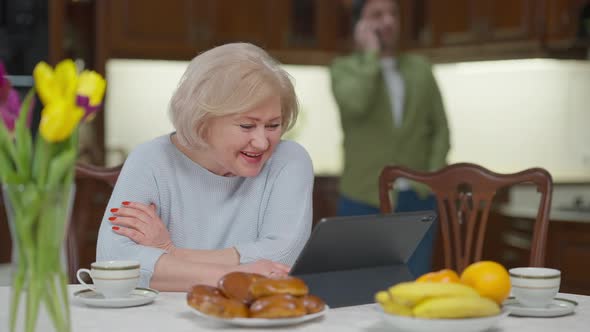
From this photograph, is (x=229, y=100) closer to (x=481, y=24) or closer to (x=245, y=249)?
(x=245, y=249)

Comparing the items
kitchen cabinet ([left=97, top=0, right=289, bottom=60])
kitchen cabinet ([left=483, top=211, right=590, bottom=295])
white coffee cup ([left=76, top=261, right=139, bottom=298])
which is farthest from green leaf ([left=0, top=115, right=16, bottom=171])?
kitchen cabinet ([left=97, top=0, right=289, bottom=60])

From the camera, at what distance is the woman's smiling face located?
6.01ft

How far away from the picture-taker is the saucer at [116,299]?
4.77ft

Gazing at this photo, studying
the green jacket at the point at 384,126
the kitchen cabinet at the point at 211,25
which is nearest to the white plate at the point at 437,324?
the green jacket at the point at 384,126

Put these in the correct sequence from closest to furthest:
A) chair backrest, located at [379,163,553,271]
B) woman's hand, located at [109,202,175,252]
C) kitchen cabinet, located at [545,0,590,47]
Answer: woman's hand, located at [109,202,175,252], chair backrest, located at [379,163,553,271], kitchen cabinet, located at [545,0,590,47]

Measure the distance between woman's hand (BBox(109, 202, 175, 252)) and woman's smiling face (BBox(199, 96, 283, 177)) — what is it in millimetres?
191

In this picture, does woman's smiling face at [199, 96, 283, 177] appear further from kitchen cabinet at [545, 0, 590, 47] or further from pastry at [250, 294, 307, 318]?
kitchen cabinet at [545, 0, 590, 47]

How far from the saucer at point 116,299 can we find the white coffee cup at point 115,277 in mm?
16

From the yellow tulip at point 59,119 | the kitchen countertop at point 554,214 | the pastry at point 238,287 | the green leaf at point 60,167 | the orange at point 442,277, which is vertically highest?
the yellow tulip at point 59,119

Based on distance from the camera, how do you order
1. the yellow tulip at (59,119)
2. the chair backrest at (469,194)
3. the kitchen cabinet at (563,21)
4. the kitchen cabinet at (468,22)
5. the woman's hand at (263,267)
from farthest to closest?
the kitchen cabinet at (468,22), the kitchen cabinet at (563,21), the chair backrest at (469,194), the woman's hand at (263,267), the yellow tulip at (59,119)

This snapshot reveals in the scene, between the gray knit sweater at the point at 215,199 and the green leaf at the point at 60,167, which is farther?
the gray knit sweater at the point at 215,199

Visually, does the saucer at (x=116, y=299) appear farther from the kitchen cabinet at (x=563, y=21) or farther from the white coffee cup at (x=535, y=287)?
the kitchen cabinet at (x=563, y=21)

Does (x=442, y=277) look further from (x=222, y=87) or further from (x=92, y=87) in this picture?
(x=222, y=87)

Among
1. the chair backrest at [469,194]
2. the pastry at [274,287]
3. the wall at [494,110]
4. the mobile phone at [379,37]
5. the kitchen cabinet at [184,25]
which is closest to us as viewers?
the pastry at [274,287]
